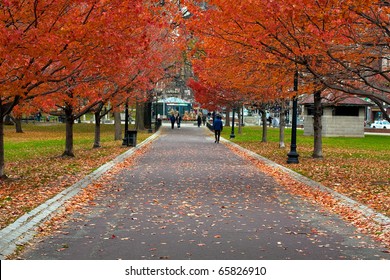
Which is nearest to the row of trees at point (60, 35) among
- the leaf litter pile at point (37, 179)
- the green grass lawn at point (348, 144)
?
the leaf litter pile at point (37, 179)

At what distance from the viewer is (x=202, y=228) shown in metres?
9.47

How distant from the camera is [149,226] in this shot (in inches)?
381

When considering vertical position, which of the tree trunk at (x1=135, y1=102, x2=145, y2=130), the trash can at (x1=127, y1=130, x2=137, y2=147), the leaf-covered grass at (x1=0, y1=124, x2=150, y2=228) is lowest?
the leaf-covered grass at (x1=0, y1=124, x2=150, y2=228)

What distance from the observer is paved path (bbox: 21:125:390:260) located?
775 centimetres

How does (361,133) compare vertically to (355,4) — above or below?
below

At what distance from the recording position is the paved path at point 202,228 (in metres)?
7.75

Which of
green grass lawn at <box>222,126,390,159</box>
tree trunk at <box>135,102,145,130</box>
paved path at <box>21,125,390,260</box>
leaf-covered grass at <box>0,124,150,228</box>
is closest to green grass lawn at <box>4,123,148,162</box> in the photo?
leaf-covered grass at <box>0,124,150,228</box>

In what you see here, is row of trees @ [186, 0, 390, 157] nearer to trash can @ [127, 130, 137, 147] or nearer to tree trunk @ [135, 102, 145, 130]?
trash can @ [127, 130, 137, 147]

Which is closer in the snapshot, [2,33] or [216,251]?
[216,251]

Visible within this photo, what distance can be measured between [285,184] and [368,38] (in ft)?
14.4

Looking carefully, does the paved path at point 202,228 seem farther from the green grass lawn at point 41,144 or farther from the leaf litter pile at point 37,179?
the green grass lawn at point 41,144

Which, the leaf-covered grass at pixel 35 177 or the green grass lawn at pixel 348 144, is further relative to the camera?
the green grass lawn at pixel 348 144

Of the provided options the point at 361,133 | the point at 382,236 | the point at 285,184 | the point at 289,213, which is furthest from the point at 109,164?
the point at 361,133
